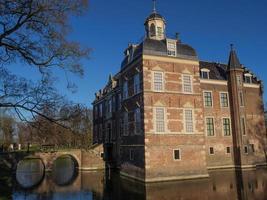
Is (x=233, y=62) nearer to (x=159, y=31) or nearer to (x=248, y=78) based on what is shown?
(x=248, y=78)

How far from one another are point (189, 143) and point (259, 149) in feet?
39.3

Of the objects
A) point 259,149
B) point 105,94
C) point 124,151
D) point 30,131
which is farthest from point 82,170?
point 30,131

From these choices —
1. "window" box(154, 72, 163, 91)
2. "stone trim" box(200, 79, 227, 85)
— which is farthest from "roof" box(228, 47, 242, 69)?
"window" box(154, 72, 163, 91)

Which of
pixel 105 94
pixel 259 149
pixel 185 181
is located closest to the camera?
pixel 185 181

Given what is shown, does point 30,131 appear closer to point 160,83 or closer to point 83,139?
point 83,139

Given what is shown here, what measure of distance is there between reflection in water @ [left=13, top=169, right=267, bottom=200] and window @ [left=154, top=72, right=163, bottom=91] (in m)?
7.63

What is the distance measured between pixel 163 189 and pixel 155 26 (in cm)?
1574

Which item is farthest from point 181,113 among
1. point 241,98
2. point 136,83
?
point 241,98

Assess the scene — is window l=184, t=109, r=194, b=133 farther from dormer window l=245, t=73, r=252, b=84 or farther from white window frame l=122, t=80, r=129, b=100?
dormer window l=245, t=73, r=252, b=84

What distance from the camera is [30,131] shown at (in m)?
9.27

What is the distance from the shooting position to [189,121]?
952 inches

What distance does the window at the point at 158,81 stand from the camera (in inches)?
921

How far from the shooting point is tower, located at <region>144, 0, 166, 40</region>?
89.7 ft

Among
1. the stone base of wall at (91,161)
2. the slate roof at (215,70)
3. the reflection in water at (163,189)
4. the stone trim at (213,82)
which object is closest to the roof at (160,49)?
the stone trim at (213,82)
